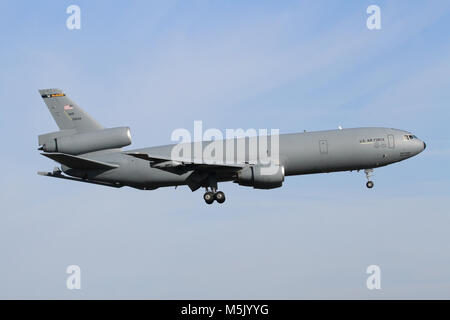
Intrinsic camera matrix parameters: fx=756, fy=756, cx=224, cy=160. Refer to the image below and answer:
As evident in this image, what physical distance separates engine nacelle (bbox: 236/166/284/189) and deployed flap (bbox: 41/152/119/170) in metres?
10.1

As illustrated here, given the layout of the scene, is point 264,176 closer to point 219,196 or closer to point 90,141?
point 219,196

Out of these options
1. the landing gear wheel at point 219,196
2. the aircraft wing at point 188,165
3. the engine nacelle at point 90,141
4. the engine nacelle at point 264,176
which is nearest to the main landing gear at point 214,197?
the landing gear wheel at point 219,196

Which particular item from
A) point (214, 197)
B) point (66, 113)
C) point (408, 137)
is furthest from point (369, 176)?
point (66, 113)

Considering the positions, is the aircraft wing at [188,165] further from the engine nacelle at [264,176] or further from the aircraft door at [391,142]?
the aircraft door at [391,142]

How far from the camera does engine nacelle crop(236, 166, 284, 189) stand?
170ft

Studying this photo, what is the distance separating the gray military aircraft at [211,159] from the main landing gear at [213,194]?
0.07 m

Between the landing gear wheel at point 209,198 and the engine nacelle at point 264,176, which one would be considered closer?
the engine nacelle at point 264,176

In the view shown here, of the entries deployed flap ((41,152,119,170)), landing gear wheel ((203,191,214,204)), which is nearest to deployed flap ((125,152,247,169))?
landing gear wheel ((203,191,214,204))

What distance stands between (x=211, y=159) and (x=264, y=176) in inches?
178

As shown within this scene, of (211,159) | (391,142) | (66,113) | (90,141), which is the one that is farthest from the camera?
(66,113)

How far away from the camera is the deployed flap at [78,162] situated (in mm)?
53469

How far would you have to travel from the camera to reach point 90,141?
2168 inches

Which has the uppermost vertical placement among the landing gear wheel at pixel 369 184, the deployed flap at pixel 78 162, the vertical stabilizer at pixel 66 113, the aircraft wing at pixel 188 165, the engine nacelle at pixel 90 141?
the vertical stabilizer at pixel 66 113

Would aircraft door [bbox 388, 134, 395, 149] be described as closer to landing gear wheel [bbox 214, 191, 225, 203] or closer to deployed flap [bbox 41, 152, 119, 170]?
landing gear wheel [bbox 214, 191, 225, 203]
